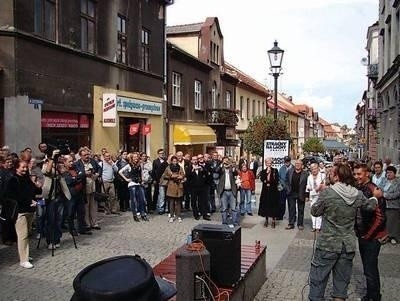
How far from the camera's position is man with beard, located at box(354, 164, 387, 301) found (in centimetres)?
591

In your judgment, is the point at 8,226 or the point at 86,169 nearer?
Answer: the point at 8,226

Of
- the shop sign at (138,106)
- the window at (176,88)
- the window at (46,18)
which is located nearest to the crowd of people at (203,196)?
the window at (46,18)

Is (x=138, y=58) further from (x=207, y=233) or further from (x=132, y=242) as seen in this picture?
(x=207, y=233)

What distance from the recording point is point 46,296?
21.4 ft

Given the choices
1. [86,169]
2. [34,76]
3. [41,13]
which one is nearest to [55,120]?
[34,76]

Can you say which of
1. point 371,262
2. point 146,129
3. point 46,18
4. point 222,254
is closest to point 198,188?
point 46,18

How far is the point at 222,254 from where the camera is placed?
557cm

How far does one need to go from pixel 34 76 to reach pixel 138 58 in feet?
24.9

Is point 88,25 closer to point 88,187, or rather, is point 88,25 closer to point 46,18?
point 46,18

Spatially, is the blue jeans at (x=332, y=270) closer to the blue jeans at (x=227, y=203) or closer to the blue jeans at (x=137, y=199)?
the blue jeans at (x=227, y=203)

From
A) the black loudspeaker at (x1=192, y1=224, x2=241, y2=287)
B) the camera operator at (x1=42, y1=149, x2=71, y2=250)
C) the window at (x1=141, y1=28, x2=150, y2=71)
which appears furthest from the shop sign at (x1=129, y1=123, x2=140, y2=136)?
the black loudspeaker at (x1=192, y1=224, x2=241, y2=287)

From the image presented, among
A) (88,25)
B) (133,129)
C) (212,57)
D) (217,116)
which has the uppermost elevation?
(212,57)

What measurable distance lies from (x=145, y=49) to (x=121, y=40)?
8.26 feet

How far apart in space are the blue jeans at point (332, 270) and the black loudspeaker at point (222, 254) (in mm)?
921
